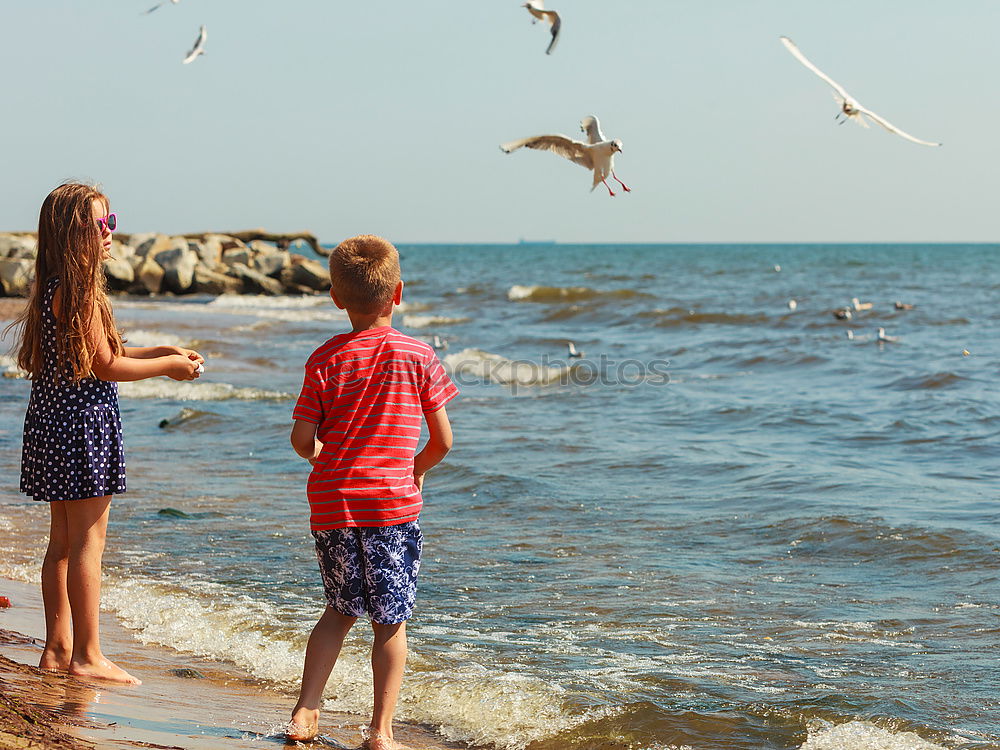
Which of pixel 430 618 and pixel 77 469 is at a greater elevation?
pixel 77 469

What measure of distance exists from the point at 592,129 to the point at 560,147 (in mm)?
199

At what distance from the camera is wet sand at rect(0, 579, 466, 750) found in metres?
2.95

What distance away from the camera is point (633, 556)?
21.1 feet

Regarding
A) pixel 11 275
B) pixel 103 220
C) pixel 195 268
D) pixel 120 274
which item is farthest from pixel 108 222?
pixel 195 268

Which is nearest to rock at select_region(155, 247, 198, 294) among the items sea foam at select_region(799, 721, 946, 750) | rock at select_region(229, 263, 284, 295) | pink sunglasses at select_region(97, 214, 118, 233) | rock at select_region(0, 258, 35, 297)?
rock at select_region(229, 263, 284, 295)

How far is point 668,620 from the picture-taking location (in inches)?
205

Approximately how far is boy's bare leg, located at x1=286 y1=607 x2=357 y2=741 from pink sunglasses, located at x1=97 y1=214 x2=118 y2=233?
150 cm

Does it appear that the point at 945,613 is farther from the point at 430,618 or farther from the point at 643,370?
the point at 643,370

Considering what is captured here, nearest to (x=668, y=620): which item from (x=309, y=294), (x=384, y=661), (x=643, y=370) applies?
(x=384, y=661)

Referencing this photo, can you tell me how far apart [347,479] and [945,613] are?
140 inches

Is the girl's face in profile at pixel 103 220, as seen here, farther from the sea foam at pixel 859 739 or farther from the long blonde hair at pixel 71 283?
the sea foam at pixel 859 739

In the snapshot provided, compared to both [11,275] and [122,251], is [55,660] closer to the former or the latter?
[11,275]

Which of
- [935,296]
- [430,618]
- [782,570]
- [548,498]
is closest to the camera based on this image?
[430,618]

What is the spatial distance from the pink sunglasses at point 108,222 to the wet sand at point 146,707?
1480mm
